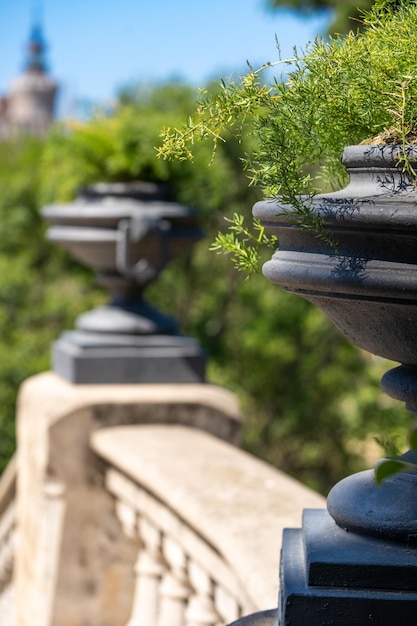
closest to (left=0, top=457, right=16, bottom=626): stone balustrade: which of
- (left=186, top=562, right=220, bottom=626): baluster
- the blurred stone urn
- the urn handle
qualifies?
the blurred stone urn

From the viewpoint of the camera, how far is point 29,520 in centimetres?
400

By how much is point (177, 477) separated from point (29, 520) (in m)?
1.20

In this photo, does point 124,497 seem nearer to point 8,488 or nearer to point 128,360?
point 128,360

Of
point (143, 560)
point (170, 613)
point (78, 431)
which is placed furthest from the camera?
point (78, 431)

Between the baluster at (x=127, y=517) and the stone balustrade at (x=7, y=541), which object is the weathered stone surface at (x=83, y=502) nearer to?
the baluster at (x=127, y=517)

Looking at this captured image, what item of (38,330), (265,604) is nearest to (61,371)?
(265,604)

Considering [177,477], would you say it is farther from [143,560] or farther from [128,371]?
[128,371]

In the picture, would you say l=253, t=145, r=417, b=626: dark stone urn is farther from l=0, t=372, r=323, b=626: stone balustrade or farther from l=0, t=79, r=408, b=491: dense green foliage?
l=0, t=79, r=408, b=491: dense green foliage

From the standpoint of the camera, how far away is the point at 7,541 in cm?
459

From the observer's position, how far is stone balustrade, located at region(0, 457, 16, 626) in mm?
4473

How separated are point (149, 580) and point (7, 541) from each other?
1.57 m

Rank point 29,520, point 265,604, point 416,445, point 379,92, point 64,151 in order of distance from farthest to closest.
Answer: point 64,151 → point 29,520 → point 265,604 → point 379,92 → point 416,445

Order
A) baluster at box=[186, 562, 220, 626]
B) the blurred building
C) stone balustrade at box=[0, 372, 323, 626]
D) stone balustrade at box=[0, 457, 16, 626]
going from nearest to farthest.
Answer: baluster at box=[186, 562, 220, 626]
stone balustrade at box=[0, 372, 323, 626]
stone balustrade at box=[0, 457, 16, 626]
the blurred building

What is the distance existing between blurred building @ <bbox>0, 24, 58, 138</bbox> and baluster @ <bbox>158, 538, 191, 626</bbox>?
327 feet
